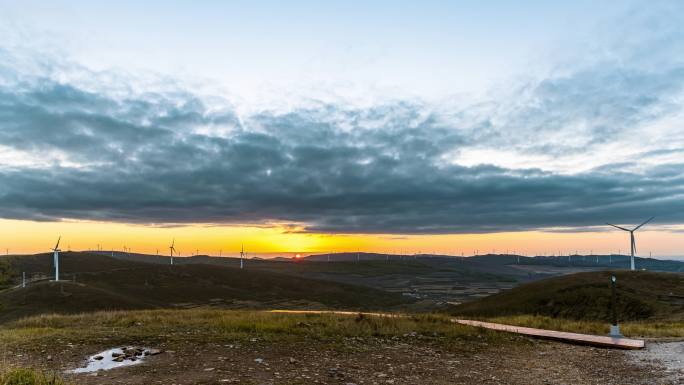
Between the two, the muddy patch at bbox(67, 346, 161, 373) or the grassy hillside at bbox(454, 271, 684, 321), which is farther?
the grassy hillside at bbox(454, 271, 684, 321)

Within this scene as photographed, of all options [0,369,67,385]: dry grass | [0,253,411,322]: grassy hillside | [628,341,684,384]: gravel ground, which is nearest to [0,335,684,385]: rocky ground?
[628,341,684,384]: gravel ground

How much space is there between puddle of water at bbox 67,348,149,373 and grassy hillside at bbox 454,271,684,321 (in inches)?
1546

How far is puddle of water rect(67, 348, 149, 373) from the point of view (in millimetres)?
15441

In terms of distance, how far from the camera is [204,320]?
26.2 meters

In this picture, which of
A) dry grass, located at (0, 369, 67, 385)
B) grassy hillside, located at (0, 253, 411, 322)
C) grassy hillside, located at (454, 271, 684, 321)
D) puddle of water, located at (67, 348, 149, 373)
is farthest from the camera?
grassy hillside, located at (0, 253, 411, 322)

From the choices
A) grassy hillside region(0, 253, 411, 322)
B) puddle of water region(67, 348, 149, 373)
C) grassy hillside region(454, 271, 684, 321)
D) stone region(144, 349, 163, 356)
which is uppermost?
stone region(144, 349, 163, 356)

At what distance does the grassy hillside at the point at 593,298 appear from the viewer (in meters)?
47.7

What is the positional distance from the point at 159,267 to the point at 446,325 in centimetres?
16563

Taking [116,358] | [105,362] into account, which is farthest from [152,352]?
[105,362]

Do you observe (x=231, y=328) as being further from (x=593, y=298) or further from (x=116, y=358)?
(x=593, y=298)

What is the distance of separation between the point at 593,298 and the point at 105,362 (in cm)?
5404

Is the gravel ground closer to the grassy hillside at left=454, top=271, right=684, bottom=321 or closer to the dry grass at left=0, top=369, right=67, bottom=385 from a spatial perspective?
the dry grass at left=0, top=369, right=67, bottom=385

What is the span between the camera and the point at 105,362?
53.6 ft

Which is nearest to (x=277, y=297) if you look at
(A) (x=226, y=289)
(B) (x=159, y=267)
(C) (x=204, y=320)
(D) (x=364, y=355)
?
(A) (x=226, y=289)
